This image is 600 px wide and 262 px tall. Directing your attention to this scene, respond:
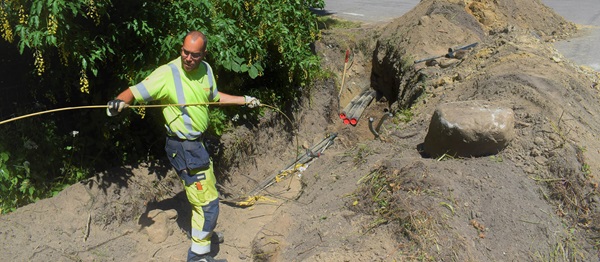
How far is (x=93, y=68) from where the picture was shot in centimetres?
489

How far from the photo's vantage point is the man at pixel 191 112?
4.18m

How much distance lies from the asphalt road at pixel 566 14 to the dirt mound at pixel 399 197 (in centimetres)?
230

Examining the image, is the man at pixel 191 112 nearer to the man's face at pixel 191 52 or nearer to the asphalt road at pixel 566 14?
the man's face at pixel 191 52

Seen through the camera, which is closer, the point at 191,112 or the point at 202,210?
the point at 191,112

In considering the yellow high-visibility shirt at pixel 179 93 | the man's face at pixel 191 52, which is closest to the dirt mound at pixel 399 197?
the yellow high-visibility shirt at pixel 179 93

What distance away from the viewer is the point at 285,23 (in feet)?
23.3

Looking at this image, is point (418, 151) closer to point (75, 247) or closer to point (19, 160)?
point (75, 247)

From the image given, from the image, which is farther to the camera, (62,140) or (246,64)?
(246,64)

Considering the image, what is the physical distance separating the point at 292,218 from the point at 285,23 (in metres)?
2.89

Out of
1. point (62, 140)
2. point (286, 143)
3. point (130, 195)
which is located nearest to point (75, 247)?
point (130, 195)

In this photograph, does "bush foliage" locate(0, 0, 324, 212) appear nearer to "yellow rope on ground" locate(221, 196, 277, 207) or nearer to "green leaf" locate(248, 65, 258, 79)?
"green leaf" locate(248, 65, 258, 79)

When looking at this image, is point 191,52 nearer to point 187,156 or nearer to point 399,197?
point 187,156

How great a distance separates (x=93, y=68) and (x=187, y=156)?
1371 millimetres

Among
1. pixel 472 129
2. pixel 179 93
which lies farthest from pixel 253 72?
pixel 472 129
